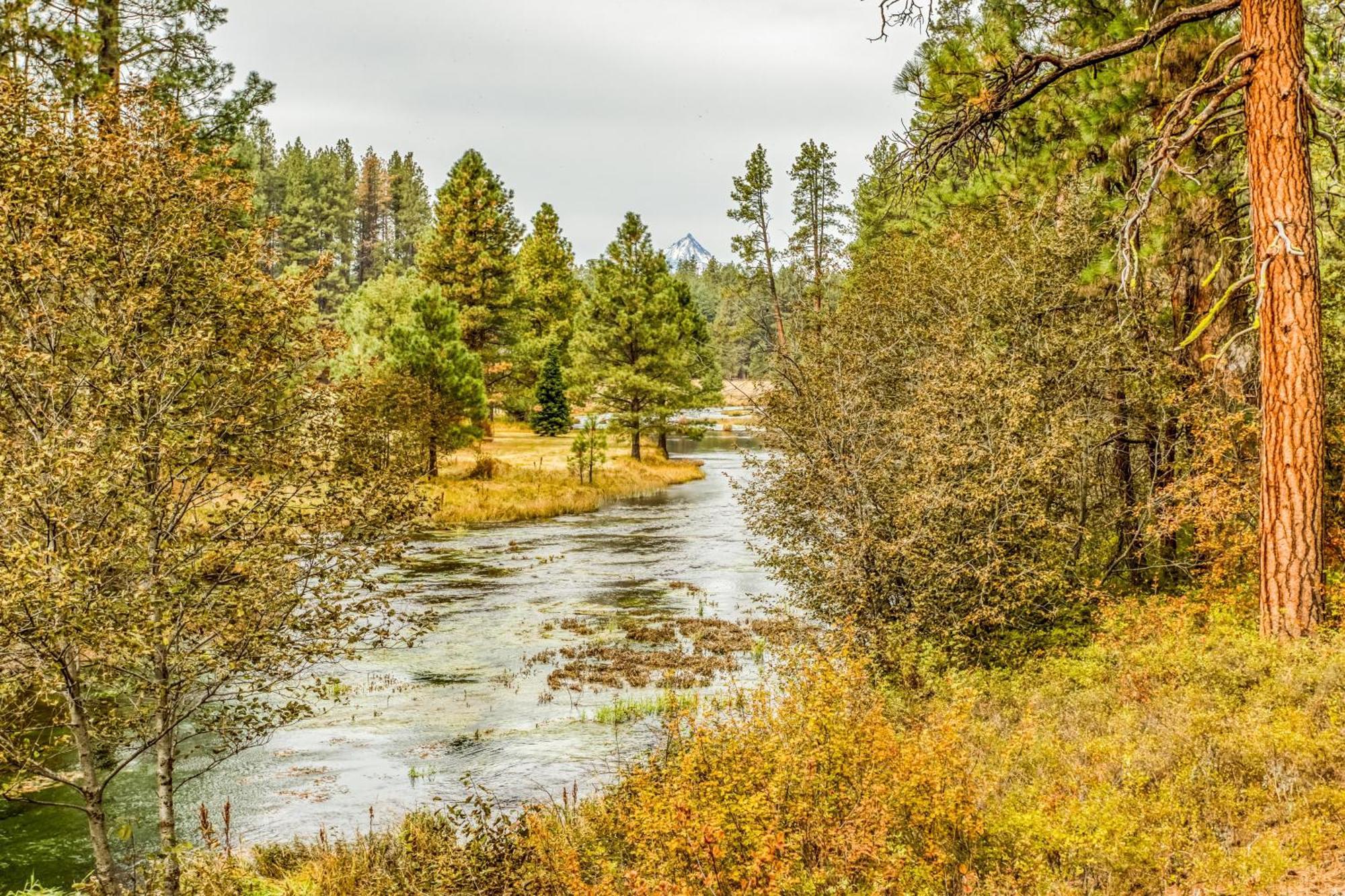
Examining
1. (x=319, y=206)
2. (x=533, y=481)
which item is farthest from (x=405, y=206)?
(x=533, y=481)

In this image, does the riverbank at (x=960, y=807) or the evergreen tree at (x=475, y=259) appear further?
the evergreen tree at (x=475, y=259)

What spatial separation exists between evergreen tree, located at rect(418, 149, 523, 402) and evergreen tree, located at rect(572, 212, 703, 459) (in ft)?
19.0

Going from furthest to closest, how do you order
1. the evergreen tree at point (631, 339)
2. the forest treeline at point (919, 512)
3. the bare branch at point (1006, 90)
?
the evergreen tree at point (631, 339) → the bare branch at point (1006, 90) → the forest treeline at point (919, 512)

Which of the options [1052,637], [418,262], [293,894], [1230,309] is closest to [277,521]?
[293,894]

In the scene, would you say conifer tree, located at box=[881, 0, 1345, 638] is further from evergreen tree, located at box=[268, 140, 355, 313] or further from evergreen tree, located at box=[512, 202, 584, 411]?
evergreen tree, located at box=[268, 140, 355, 313]

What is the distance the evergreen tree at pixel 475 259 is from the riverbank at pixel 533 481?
602 cm

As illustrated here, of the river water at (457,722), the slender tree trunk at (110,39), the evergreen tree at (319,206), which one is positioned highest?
the evergreen tree at (319,206)

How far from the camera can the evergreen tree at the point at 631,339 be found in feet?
140

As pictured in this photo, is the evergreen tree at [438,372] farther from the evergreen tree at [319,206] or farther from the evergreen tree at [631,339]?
the evergreen tree at [319,206]

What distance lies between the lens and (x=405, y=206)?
92062mm

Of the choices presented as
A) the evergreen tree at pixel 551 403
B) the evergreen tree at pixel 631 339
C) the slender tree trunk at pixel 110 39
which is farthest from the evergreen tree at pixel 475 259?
the slender tree trunk at pixel 110 39

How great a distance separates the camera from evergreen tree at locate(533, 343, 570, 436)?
164 feet

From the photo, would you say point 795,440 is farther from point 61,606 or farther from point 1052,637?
point 61,606

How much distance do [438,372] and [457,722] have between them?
20.4m
